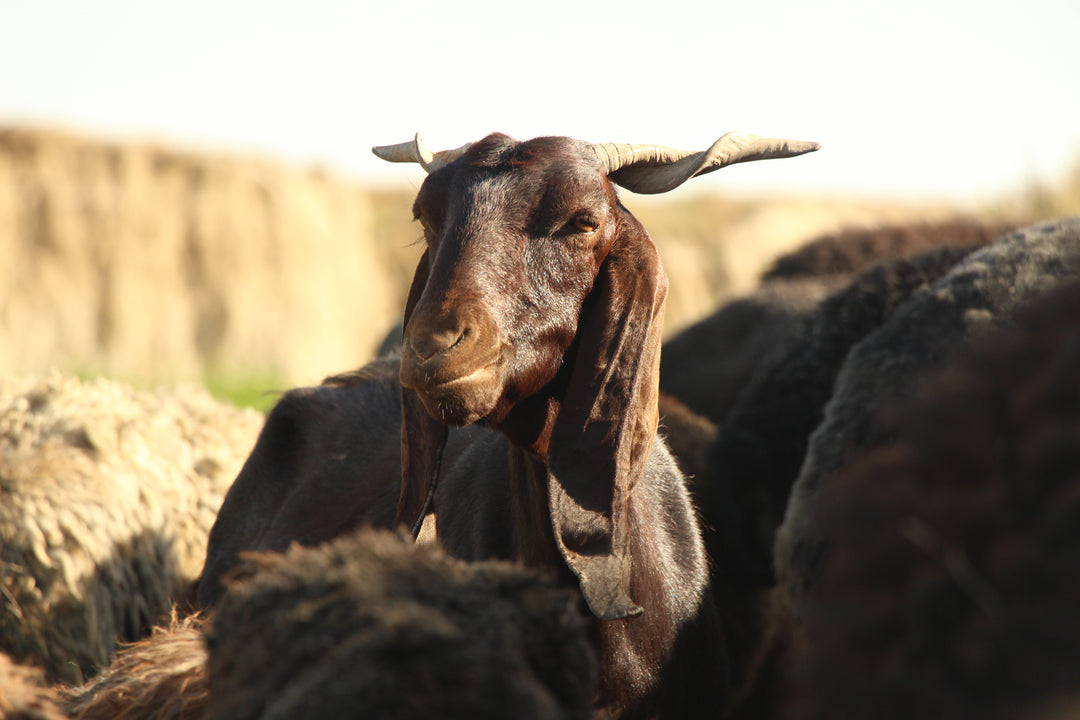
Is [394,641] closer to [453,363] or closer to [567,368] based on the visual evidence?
[453,363]

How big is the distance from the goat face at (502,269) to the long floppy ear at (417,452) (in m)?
0.20

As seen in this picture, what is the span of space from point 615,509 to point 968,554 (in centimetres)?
187

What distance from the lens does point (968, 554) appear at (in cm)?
161

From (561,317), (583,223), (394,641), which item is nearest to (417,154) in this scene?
(583,223)

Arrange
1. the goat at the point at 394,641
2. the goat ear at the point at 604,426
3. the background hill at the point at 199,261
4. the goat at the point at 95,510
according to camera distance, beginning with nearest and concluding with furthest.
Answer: the goat at the point at 394,641 < the goat ear at the point at 604,426 < the goat at the point at 95,510 < the background hill at the point at 199,261

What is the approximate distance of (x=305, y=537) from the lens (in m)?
4.91

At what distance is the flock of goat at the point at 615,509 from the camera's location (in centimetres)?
162

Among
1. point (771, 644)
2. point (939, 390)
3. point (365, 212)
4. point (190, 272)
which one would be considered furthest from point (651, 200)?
point (939, 390)

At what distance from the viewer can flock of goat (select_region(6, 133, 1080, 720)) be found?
5.32ft

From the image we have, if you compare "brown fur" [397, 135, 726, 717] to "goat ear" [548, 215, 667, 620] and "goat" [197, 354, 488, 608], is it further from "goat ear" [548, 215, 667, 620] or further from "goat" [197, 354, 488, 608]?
"goat" [197, 354, 488, 608]

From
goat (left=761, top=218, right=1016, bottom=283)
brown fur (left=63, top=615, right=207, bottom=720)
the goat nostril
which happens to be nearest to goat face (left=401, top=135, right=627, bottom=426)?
the goat nostril

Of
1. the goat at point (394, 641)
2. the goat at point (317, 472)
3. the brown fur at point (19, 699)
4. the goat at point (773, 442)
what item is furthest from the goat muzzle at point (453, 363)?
the goat at point (773, 442)

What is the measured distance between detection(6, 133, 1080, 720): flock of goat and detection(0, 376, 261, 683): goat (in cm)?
5

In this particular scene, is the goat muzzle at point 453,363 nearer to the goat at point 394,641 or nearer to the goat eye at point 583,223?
the goat eye at point 583,223
